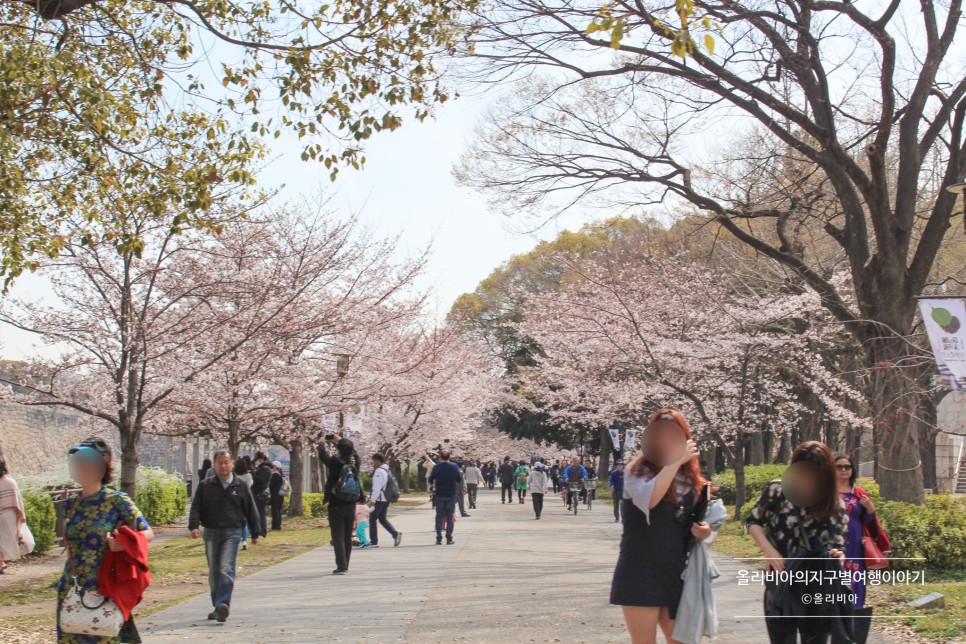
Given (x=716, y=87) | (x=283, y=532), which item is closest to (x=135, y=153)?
(x=716, y=87)

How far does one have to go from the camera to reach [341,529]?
12.9 meters

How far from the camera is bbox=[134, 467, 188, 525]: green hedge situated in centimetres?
2241

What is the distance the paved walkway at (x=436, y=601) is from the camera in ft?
27.3

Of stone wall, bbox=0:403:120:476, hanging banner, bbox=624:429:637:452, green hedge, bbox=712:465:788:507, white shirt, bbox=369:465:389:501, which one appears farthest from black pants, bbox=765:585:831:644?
hanging banner, bbox=624:429:637:452

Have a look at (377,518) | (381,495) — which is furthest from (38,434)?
(381,495)

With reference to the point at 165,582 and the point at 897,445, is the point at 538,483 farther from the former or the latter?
the point at 165,582

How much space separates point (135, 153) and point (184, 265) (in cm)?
669

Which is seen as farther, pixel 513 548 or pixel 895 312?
pixel 513 548

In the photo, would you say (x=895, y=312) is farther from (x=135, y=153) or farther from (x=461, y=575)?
(x=135, y=153)

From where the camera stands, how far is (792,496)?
5.48 meters

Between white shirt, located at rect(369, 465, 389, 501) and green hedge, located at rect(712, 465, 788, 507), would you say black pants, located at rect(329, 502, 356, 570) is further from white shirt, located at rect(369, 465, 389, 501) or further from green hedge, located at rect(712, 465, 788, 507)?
green hedge, located at rect(712, 465, 788, 507)

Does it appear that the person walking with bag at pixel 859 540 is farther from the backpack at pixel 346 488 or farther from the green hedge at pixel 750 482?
the green hedge at pixel 750 482

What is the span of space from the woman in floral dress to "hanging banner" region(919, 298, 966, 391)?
765cm

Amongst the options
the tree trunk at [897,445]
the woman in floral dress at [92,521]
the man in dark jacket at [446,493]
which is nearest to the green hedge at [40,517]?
the man in dark jacket at [446,493]
